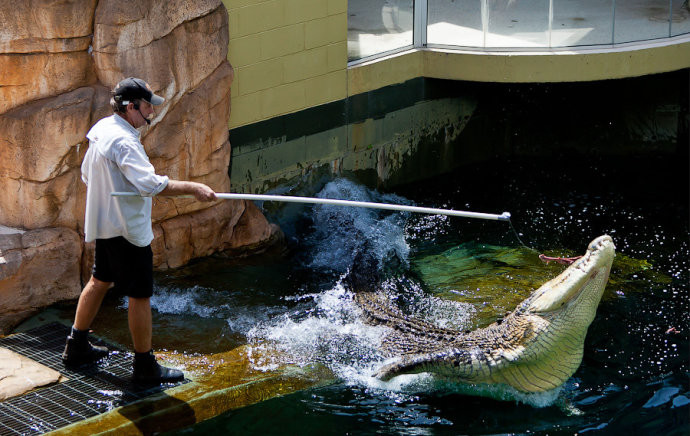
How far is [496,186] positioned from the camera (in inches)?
406

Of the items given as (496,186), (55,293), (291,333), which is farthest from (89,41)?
(496,186)

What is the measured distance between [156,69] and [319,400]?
120 inches

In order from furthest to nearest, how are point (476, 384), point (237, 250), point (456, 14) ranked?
point (456, 14) → point (237, 250) → point (476, 384)

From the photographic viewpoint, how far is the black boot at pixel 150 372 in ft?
18.7

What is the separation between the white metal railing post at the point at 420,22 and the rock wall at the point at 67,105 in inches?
113

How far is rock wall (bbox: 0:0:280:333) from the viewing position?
673 centimetres

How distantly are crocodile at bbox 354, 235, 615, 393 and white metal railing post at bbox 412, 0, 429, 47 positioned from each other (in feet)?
15.0

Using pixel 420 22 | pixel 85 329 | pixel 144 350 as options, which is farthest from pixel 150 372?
pixel 420 22

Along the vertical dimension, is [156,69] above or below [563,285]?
above

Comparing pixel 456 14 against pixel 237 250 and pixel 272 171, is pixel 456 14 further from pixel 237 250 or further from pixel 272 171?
pixel 237 250

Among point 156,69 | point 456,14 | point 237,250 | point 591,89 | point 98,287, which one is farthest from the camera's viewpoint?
point 591,89

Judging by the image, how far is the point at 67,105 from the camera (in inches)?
271

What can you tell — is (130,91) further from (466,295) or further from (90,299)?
(466,295)

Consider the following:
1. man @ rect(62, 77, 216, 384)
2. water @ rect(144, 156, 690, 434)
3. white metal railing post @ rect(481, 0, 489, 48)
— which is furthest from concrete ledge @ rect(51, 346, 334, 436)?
white metal railing post @ rect(481, 0, 489, 48)
